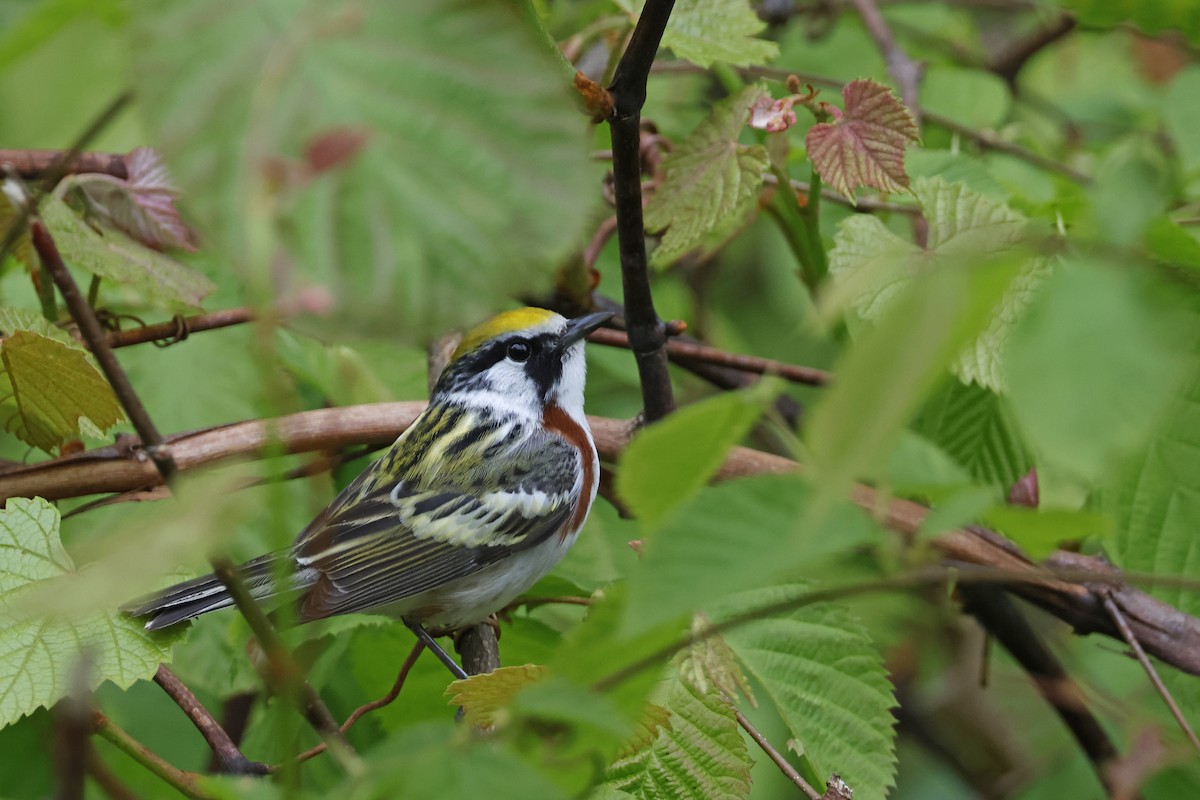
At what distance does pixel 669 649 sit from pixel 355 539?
196 cm

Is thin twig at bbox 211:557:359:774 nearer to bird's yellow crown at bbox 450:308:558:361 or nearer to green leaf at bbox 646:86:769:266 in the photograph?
green leaf at bbox 646:86:769:266

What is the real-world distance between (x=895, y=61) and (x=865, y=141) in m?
1.15

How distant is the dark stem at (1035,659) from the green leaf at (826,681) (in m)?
0.55

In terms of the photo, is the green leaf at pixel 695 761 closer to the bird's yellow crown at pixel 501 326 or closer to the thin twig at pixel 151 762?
the thin twig at pixel 151 762

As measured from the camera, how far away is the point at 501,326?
9.69 ft

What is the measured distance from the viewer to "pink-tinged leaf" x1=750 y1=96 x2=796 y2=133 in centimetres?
191

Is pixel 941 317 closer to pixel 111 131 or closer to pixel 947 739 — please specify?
pixel 111 131

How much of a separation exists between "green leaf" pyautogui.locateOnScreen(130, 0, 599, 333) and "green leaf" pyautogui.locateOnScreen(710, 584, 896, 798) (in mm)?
1080

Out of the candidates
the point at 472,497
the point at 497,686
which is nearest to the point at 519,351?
the point at 472,497

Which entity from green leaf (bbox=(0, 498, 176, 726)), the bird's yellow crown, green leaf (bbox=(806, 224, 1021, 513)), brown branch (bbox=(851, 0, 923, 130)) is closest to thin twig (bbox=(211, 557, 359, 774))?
green leaf (bbox=(806, 224, 1021, 513))

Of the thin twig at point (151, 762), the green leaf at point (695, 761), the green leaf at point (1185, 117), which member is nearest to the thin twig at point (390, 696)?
the thin twig at point (151, 762)

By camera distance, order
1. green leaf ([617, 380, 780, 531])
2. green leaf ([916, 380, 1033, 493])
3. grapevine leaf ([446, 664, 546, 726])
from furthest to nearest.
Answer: green leaf ([916, 380, 1033, 493])
grapevine leaf ([446, 664, 546, 726])
green leaf ([617, 380, 780, 531])

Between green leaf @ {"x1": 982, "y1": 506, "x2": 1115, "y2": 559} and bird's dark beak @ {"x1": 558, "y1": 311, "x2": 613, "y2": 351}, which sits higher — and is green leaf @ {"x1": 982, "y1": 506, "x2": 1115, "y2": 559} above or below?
above

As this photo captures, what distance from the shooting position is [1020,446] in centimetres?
195
